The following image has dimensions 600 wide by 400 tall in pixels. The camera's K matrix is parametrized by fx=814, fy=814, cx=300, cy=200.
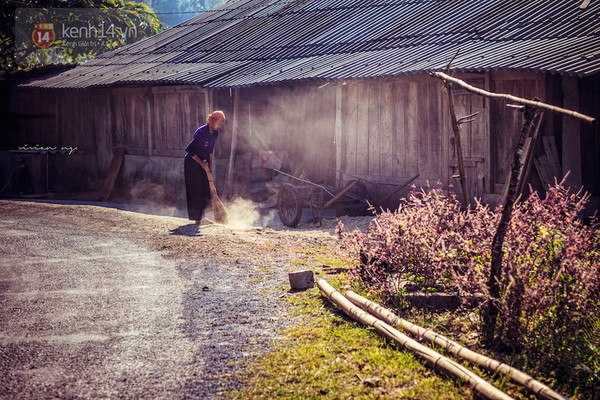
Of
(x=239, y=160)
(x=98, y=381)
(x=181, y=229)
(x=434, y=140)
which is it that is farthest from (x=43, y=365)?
(x=239, y=160)

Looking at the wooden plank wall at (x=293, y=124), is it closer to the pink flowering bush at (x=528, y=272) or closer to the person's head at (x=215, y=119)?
the person's head at (x=215, y=119)

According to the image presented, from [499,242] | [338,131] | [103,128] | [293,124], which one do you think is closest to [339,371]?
[499,242]

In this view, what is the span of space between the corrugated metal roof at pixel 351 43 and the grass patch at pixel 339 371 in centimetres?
605

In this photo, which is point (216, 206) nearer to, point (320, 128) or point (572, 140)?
point (320, 128)

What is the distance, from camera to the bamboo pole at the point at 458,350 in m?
4.86

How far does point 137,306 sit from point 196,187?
20.0ft

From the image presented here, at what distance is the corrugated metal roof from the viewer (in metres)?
12.7

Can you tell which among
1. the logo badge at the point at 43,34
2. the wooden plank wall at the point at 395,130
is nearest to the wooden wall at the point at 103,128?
the wooden plank wall at the point at 395,130

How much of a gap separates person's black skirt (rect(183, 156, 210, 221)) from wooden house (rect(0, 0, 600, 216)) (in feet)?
9.68

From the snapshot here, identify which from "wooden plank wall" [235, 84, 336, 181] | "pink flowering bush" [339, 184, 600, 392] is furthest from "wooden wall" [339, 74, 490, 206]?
"pink flowering bush" [339, 184, 600, 392]

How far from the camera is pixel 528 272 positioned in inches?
237

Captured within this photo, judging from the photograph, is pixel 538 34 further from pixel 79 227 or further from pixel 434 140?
pixel 79 227

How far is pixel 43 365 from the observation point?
230 inches

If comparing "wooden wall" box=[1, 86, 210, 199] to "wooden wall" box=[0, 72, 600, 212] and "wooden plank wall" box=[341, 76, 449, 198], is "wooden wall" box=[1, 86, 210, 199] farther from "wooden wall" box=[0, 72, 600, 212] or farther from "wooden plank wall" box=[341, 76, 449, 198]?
"wooden plank wall" box=[341, 76, 449, 198]
